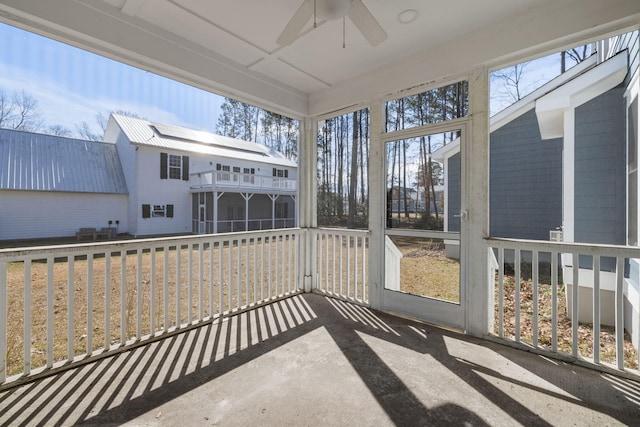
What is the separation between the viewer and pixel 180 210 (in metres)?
3.22

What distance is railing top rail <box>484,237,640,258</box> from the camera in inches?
79.7

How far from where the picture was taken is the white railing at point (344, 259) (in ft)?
11.8

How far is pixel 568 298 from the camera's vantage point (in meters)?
2.90

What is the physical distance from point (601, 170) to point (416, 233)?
66.7 inches

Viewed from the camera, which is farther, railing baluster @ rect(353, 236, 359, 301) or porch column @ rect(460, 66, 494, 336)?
railing baluster @ rect(353, 236, 359, 301)

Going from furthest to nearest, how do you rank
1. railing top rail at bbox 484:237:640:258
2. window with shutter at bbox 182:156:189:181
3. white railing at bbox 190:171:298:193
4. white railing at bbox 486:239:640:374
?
white railing at bbox 190:171:298:193, window with shutter at bbox 182:156:189:181, white railing at bbox 486:239:640:374, railing top rail at bbox 484:237:640:258

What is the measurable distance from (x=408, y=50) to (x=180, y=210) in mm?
2886

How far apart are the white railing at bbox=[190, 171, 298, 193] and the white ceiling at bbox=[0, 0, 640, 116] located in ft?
3.42

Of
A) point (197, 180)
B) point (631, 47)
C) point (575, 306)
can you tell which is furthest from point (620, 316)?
point (197, 180)

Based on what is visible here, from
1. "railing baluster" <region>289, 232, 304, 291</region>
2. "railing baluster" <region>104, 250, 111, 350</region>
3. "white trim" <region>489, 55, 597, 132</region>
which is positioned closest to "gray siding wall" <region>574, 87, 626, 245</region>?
"white trim" <region>489, 55, 597, 132</region>

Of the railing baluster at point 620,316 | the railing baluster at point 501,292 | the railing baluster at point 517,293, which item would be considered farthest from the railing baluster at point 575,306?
the railing baluster at point 501,292

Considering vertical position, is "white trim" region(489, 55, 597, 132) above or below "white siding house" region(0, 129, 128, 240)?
above

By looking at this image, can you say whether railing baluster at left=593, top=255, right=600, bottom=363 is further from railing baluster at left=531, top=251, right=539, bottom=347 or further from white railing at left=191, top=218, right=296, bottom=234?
white railing at left=191, top=218, right=296, bottom=234

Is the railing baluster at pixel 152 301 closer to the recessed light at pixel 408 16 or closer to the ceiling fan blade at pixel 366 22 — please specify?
the ceiling fan blade at pixel 366 22
